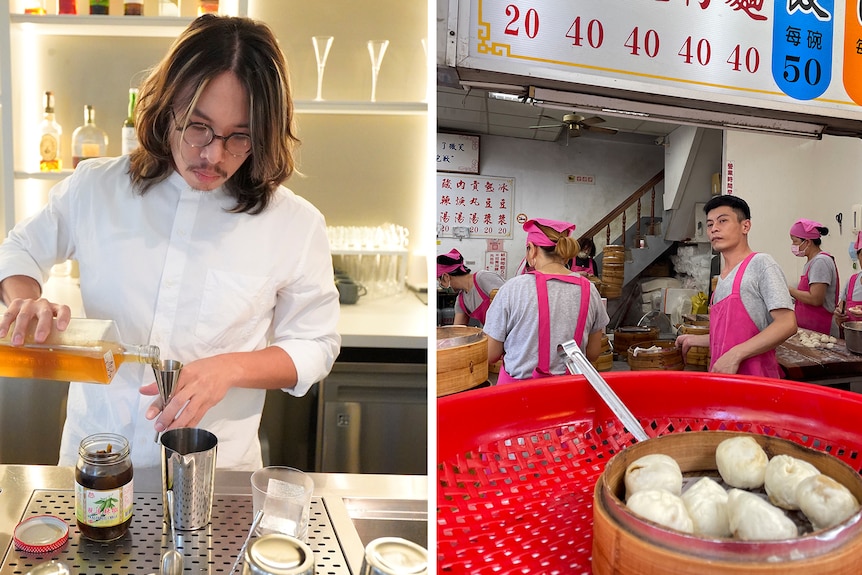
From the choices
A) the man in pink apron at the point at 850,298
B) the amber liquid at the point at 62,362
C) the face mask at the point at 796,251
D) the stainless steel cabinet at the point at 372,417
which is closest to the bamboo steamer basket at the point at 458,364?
the stainless steel cabinet at the point at 372,417

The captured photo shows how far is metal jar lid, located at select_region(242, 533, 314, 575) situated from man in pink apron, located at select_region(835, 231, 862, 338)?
11.3ft

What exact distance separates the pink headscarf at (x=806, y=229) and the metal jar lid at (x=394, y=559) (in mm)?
3523

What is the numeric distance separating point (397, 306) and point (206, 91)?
1.37m

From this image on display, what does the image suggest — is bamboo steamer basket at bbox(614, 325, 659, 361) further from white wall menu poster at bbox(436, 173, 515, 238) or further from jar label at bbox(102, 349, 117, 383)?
jar label at bbox(102, 349, 117, 383)

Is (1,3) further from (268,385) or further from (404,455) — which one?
(404,455)

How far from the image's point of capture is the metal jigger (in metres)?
0.91

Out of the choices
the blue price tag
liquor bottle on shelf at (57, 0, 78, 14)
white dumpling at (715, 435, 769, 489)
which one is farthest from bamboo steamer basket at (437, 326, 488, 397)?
liquor bottle on shelf at (57, 0, 78, 14)

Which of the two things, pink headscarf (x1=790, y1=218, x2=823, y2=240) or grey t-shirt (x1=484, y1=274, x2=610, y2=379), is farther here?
pink headscarf (x1=790, y1=218, x2=823, y2=240)

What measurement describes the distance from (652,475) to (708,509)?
61 millimetres

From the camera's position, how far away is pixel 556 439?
85 centimetres

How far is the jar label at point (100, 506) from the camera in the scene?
0.77 meters

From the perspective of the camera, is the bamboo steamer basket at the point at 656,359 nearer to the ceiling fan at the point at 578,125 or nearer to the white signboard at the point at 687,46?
the ceiling fan at the point at 578,125

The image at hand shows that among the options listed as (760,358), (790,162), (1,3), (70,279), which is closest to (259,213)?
(70,279)

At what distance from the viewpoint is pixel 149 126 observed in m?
1.22
